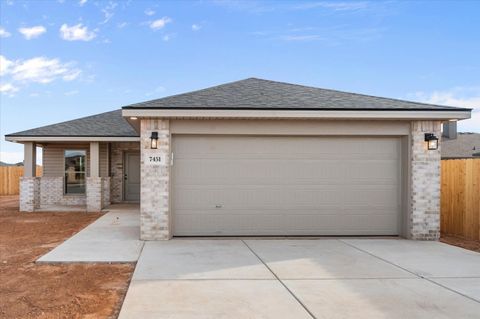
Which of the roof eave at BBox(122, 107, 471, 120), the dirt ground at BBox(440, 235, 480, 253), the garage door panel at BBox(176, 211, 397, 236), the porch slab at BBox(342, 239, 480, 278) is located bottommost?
the dirt ground at BBox(440, 235, 480, 253)

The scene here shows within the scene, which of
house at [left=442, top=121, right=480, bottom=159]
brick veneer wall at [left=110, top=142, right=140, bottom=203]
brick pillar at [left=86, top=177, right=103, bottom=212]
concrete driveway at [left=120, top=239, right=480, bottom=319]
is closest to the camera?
concrete driveway at [left=120, top=239, right=480, bottom=319]

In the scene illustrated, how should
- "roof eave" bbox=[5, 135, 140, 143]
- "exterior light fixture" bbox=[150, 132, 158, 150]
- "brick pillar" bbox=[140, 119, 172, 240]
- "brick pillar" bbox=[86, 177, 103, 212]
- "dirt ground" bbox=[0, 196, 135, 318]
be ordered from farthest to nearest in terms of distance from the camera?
"brick pillar" bbox=[86, 177, 103, 212] → "roof eave" bbox=[5, 135, 140, 143] → "brick pillar" bbox=[140, 119, 172, 240] → "exterior light fixture" bbox=[150, 132, 158, 150] → "dirt ground" bbox=[0, 196, 135, 318]

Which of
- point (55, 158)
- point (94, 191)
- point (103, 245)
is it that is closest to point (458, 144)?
point (94, 191)

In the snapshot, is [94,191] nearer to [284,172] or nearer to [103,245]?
[103,245]

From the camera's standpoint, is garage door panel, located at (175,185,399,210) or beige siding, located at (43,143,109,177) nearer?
garage door panel, located at (175,185,399,210)

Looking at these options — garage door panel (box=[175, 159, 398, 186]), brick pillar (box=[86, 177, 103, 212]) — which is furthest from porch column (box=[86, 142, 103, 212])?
garage door panel (box=[175, 159, 398, 186])

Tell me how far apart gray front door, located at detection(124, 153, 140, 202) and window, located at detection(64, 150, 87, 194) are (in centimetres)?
184

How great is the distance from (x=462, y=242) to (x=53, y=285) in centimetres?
835

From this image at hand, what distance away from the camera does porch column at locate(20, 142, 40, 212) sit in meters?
14.1

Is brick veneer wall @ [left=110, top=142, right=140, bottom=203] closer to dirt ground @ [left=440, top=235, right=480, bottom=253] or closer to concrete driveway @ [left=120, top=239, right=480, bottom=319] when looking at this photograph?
concrete driveway @ [left=120, top=239, right=480, bottom=319]

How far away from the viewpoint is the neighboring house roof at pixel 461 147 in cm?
2289

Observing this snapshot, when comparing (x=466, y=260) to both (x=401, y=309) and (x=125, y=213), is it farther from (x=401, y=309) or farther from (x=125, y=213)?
(x=125, y=213)

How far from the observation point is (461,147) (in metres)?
23.8

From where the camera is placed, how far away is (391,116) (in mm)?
8062
